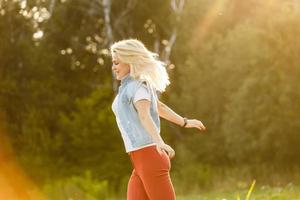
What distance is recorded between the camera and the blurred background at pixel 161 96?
860 inches

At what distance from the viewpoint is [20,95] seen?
95.2 feet

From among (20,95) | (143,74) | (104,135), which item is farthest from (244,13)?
(143,74)

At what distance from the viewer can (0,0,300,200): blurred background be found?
21844mm

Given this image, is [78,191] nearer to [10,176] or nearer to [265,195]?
Answer: [265,195]

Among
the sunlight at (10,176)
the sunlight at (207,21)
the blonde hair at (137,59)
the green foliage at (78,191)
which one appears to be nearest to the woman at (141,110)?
the blonde hair at (137,59)

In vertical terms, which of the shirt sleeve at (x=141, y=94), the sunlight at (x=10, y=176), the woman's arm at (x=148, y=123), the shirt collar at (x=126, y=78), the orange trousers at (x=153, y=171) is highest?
the shirt collar at (x=126, y=78)

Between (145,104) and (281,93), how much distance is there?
54.3ft

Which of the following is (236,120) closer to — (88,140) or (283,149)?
(283,149)

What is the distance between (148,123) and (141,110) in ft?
0.33

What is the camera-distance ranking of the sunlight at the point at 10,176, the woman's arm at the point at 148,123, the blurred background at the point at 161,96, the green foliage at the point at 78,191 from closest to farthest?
the woman's arm at the point at 148,123 → the green foliage at the point at 78,191 → the blurred background at the point at 161,96 → the sunlight at the point at 10,176

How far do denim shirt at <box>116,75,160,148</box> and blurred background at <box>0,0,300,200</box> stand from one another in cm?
1226

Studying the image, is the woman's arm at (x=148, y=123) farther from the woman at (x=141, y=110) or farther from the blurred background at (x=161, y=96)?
the blurred background at (x=161, y=96)

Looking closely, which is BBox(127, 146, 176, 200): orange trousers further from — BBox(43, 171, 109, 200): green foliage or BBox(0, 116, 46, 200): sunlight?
BBox(0, 116, 46, 200): sunlight

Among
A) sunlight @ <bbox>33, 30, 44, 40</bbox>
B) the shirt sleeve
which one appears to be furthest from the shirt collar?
sunlight @ <bbox>33, 30, 44, 40</bbox>
